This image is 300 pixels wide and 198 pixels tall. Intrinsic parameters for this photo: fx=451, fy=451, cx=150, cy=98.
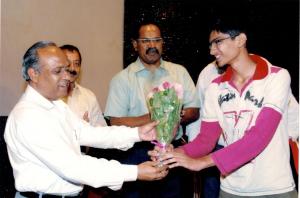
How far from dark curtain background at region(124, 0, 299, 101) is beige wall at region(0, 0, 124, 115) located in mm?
187

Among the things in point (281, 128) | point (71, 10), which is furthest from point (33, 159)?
point (71, 10)

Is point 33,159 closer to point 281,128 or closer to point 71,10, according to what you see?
point 281,128

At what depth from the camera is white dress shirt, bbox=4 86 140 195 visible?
7.11ft

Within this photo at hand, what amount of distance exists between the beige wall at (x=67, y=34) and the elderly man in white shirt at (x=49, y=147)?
5.97 ft

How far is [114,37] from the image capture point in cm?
472

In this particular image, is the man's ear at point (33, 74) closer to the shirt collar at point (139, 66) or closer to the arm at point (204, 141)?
the arm at point (204, 141)

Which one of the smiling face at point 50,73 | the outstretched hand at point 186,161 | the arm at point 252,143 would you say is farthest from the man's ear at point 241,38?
the smiling face at point 50,73

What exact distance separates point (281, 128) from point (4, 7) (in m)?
2.87

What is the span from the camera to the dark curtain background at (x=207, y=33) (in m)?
4.72

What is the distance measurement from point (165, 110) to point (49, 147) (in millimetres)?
689

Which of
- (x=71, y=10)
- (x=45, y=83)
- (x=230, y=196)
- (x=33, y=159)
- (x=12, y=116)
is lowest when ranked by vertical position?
(x=230, y=196)

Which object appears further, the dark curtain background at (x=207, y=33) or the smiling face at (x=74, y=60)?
the dark curtain background at (x=207, y=33)

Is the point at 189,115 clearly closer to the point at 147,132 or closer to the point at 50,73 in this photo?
the point at 147,132

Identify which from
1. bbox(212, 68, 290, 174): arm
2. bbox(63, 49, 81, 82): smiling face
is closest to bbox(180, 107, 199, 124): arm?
bbox(63, 49, 81, 82): smiling face
